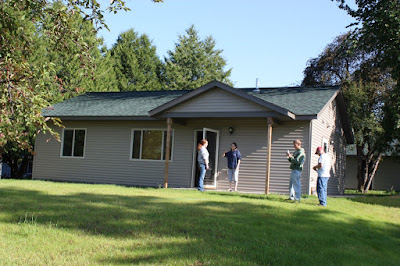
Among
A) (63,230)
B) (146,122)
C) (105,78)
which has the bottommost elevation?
(63,230)

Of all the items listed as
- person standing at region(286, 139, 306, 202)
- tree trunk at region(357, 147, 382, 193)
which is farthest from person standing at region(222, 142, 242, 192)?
tree trunk at region(357, 147, 382, 193)

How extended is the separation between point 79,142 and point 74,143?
0.71 feet

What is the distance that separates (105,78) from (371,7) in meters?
20.5

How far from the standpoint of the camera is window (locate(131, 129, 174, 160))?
16.7 metres

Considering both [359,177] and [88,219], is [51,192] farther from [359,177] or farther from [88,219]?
[359,177]

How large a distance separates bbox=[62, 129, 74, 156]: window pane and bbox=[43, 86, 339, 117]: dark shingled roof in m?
0.84

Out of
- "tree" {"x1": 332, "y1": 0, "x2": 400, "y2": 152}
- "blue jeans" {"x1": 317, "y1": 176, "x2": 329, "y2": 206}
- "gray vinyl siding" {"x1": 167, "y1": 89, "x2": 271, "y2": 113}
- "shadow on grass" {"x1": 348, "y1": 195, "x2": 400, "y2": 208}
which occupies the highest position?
"tree" {"x1": 332, "y1": 0, "x2": 400, "y2": 152}

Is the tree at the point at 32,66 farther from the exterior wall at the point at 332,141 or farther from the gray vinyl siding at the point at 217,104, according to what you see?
the exterior wall at the point at 332,141

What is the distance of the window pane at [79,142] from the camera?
18048mm

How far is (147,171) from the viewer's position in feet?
55.0

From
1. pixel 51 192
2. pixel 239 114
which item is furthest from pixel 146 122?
pixel 51 192

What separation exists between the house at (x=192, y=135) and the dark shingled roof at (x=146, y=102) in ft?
0.12

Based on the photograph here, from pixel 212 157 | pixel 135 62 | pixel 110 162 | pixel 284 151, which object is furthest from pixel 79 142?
pixel 135 62

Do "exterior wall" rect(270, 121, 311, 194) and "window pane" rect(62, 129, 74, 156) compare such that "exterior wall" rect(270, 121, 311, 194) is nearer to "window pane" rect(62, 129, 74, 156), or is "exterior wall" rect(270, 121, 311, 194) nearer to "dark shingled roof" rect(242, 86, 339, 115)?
"dark shingled roof" rect(242, 86, 339, 115)
